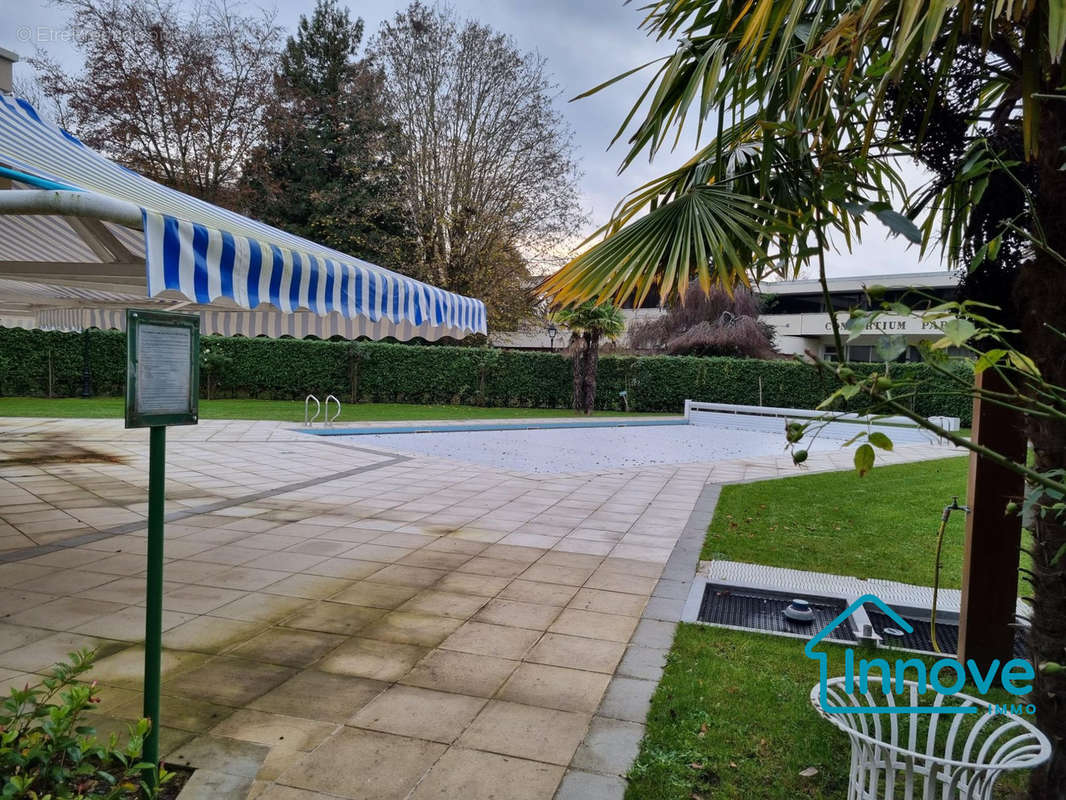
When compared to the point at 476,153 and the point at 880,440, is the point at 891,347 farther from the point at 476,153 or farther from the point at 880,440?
the point at 476,153

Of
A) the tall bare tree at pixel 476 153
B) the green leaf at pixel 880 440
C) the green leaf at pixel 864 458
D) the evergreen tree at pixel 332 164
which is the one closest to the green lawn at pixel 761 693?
the green leaf at pixel 864 458

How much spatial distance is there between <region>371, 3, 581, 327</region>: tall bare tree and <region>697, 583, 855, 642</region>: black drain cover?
774 inches

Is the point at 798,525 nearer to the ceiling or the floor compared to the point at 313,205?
nearer to the floor

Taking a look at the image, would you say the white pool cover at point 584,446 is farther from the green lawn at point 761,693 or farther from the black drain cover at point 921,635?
the black drain cover at point 921,635

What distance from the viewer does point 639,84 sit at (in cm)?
387

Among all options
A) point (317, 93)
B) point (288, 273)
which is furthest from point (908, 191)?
point (317, 93)

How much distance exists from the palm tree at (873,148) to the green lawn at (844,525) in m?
3.22

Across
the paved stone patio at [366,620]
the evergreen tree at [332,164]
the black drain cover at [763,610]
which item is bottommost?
the black drain cover at [763,610]

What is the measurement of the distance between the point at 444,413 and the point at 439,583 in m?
16.3

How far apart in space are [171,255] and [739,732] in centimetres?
328

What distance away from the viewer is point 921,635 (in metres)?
4.55

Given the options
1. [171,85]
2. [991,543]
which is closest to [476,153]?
[171,85]

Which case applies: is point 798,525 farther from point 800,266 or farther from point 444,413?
point 444,413

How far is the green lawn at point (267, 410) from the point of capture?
16734 mm
